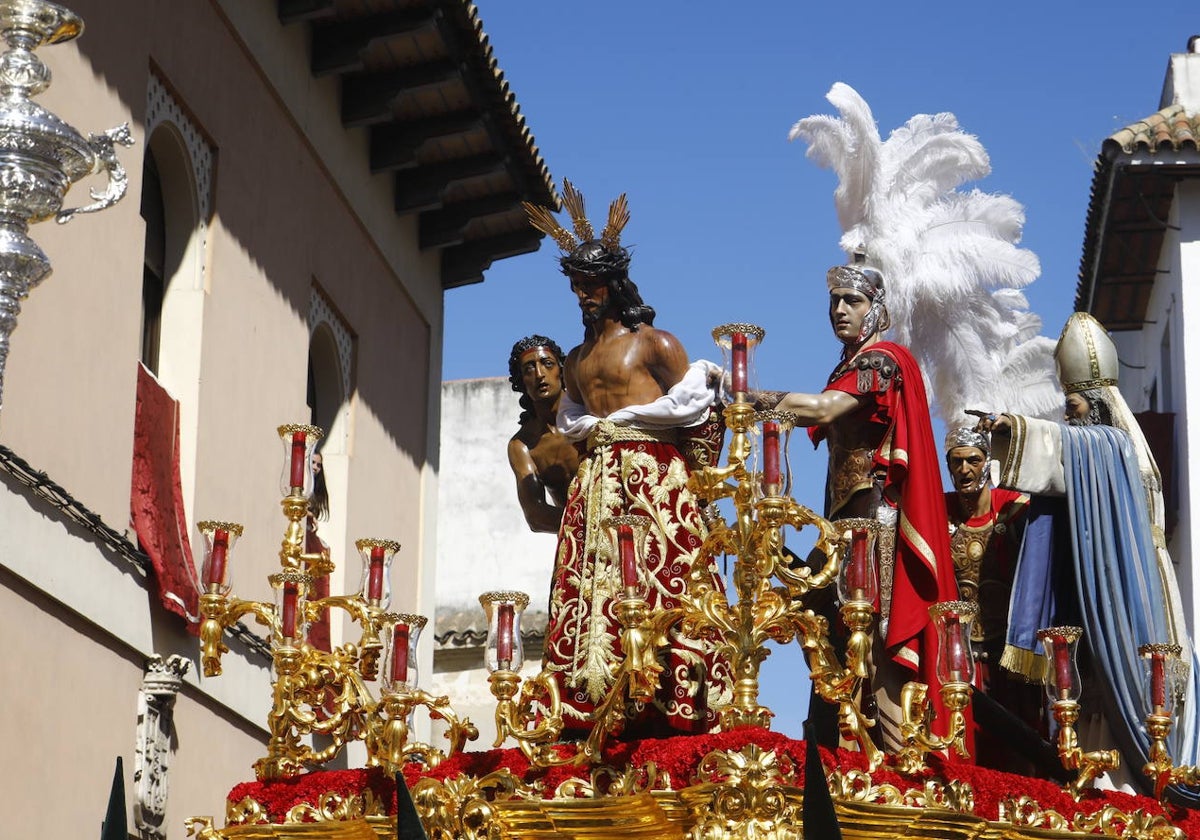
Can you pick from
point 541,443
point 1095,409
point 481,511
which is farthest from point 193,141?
point 481,511

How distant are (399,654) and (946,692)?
180 cm

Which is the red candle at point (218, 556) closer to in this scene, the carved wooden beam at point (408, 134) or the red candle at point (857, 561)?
the red candle at point (857, 561)

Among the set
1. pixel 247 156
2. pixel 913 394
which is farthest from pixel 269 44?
pixel 913 394

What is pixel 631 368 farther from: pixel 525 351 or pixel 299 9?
pixel 299 9

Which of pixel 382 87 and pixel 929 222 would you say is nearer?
pixel 929 222

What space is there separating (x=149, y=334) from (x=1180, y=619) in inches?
228

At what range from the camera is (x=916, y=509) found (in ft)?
26.9

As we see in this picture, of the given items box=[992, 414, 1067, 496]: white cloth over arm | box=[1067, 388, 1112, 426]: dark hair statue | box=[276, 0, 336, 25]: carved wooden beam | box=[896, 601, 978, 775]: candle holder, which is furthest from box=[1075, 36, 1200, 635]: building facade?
box=[896, 601, 978, 775]: candle holder

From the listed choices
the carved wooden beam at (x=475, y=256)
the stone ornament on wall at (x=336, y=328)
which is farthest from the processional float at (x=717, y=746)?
the carved wooden beam at (x=475, y=256)

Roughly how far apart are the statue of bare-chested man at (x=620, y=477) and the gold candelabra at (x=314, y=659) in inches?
23.4

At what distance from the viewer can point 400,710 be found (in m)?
7.39

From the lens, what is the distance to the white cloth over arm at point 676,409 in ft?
27.7

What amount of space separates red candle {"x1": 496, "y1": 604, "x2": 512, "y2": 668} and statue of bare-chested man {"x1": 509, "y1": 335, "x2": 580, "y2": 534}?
1.86 meters

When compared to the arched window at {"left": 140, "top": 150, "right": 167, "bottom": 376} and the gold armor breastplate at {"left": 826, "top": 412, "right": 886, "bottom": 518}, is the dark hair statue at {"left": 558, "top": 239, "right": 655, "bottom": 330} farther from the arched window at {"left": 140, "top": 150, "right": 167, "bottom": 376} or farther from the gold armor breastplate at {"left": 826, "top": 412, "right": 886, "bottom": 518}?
the arched window at {"left": 140, "top": 150, "right": 167, "bottom": 376}
